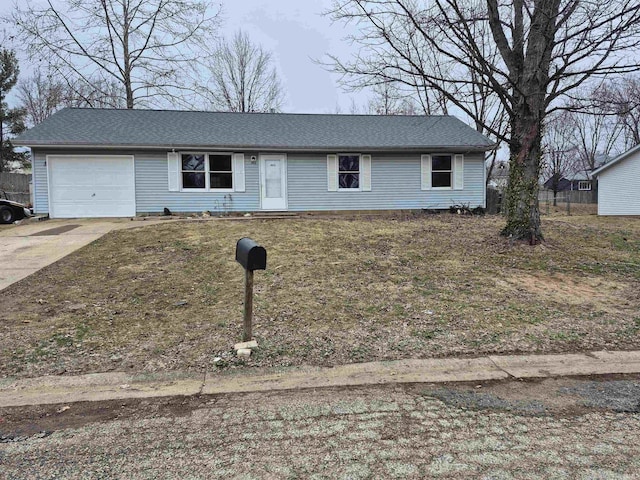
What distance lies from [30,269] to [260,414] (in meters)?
6.12

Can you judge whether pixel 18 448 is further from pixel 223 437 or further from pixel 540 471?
pixel 540 471

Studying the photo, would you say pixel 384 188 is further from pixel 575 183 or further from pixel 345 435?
pixel 575 183

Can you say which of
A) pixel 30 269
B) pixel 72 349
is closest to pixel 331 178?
pixel 30 269

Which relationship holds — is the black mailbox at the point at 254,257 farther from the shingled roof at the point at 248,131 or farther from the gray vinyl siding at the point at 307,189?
the gray vinyl siding at the point at 307,189

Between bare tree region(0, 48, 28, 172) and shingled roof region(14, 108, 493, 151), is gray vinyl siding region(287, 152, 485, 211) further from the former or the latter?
bare tree region(0, 48, 28, 172)

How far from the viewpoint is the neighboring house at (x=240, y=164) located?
14703 millimetres

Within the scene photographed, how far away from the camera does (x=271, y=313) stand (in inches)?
209

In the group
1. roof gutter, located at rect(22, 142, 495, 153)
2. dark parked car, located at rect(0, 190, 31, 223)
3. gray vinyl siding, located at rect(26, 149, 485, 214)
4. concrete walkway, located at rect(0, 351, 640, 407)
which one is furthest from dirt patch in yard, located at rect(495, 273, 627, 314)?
dark parked car, located at rect(0, 190, 31, 223)

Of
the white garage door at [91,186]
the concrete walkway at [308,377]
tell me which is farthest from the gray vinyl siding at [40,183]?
the concrete walkway at [308,377]

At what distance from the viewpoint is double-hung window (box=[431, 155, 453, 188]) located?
673 inches

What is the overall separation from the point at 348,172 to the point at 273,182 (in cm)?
284

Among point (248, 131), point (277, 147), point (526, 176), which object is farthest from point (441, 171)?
point (526, 176)

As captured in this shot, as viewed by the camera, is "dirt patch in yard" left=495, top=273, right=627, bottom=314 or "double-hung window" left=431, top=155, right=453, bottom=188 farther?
"double-hung window" left=431, top=155, right=453, bottom=188

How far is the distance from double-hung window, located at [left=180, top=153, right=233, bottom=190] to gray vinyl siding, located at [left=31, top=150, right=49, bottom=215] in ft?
14.3
